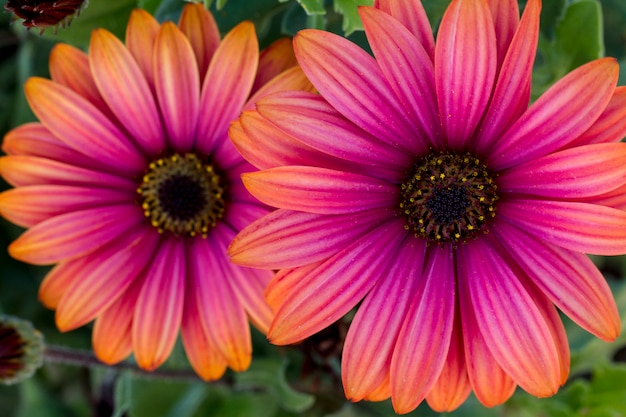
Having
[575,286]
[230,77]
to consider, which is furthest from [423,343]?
[230,77]

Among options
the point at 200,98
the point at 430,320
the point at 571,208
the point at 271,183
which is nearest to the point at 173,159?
the point at 200,98

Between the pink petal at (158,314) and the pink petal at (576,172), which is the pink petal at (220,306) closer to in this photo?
the pink petal at (158,314)

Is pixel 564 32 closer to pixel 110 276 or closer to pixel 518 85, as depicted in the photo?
pixel 518 85

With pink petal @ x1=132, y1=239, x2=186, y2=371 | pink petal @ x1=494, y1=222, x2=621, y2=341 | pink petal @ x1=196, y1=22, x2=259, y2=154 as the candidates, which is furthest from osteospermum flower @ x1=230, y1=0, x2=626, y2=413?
pink petal @ x1=132, y1=239, x2=186, y2=371

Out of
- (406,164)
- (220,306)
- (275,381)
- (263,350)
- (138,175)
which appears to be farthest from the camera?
(263,350)

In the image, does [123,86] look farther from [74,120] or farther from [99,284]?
[99,284]
